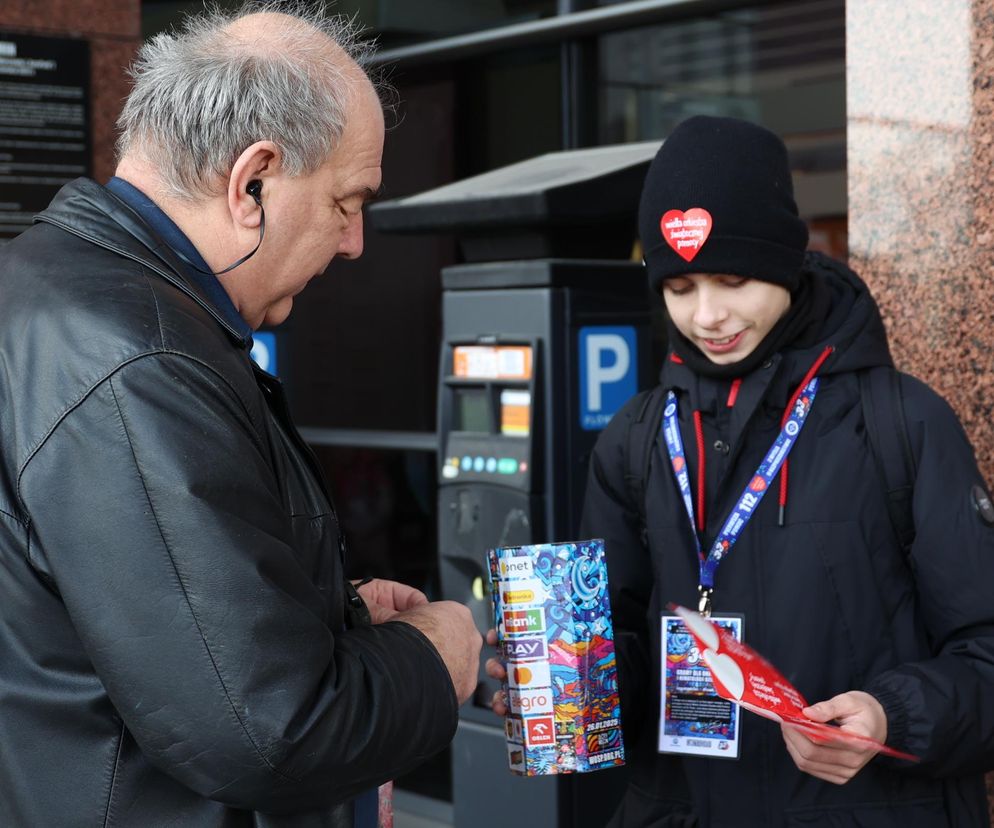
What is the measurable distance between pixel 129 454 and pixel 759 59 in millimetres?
3861

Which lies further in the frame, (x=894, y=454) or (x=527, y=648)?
(x=894, y=454)

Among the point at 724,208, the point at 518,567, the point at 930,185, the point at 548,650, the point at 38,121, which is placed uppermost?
the point at 38,121

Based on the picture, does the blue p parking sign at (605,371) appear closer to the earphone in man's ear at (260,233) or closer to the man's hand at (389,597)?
the man's hand at (389,597)

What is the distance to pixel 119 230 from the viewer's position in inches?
59.8

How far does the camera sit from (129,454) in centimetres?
134

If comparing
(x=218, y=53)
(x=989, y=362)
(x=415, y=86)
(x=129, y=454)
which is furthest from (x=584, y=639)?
(x=415, y=86)

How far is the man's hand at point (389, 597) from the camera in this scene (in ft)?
6.38

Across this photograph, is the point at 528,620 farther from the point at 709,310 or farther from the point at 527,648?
the point at 709,310

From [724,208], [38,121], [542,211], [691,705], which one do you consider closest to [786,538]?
[691,705]

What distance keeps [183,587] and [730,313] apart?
1.11 m

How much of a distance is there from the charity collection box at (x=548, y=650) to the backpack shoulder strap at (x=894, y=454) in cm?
48

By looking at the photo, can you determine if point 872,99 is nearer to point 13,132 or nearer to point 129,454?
point 129,454

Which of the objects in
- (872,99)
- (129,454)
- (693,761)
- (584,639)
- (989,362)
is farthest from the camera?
(872,99)

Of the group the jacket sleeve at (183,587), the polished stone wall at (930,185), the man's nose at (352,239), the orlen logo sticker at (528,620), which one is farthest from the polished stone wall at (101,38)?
the jacket sleeve at (183,587)
